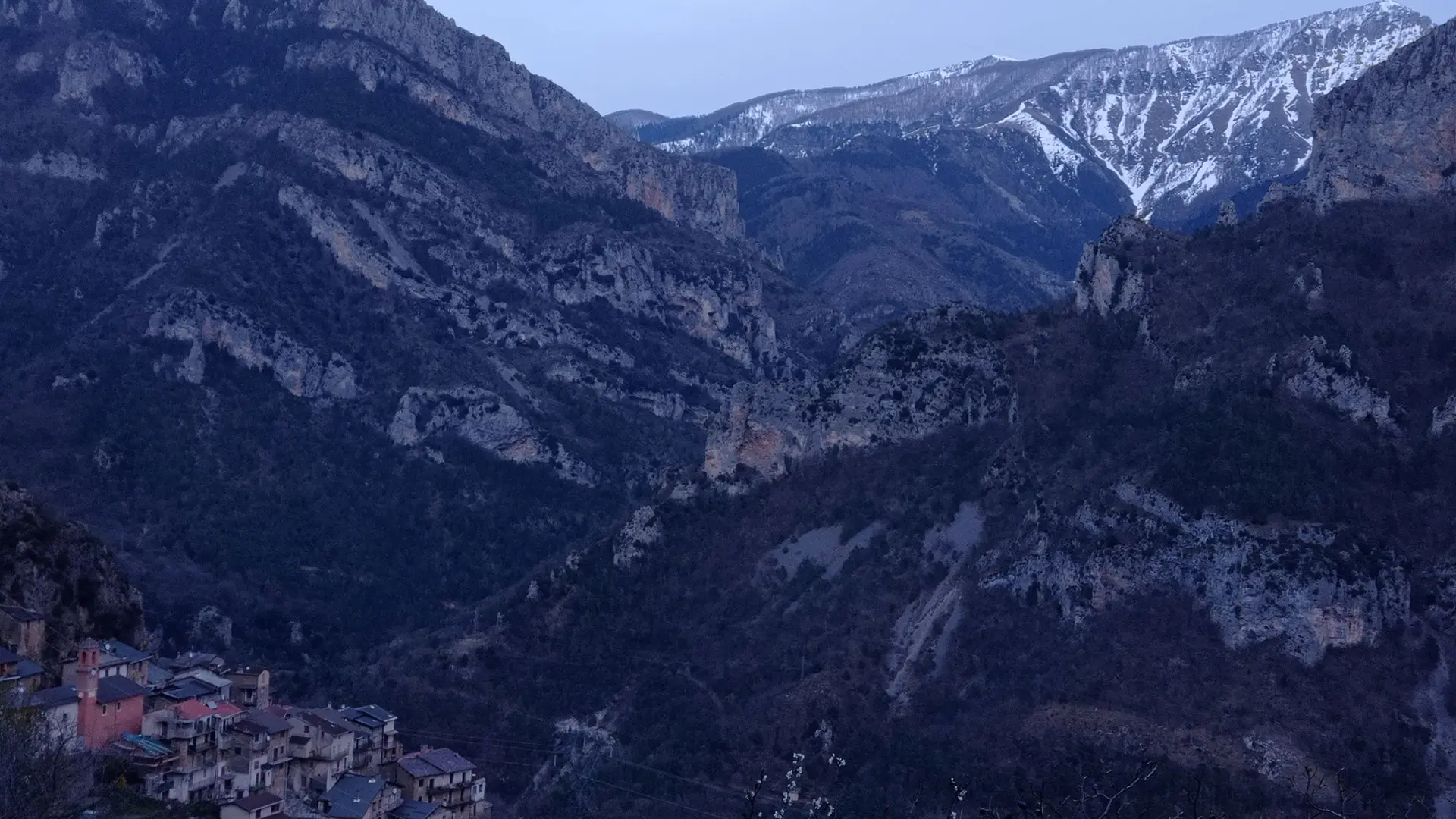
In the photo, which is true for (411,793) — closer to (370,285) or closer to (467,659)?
(467,659)

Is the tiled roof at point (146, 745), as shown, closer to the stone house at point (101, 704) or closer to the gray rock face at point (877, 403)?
the stone house at point (101, 704)

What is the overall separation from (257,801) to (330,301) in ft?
228

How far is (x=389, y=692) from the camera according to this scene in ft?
223

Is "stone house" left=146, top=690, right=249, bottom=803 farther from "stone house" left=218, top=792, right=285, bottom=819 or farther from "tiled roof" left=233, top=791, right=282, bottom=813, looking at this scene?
"stone house" left=218, top=792, right=285, bottom=819

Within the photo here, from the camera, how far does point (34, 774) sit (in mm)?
37656

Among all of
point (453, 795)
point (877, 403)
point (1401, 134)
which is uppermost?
point (1401, 134)

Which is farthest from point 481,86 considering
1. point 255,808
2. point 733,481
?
point 255,808

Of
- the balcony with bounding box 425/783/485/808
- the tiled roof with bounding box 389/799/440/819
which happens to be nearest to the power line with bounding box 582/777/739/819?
the balcony with bounding box 425/783/485/808

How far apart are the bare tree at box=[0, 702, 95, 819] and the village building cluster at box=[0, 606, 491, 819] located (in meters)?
1.60

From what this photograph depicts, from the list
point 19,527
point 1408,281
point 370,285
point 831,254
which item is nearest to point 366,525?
point 370,285

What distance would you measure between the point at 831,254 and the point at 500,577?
106 metres

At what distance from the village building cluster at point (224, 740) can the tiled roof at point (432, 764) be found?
0.15ft

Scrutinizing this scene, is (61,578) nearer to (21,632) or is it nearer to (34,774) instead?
(21,632)

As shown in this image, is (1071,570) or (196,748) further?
(1071,570)
